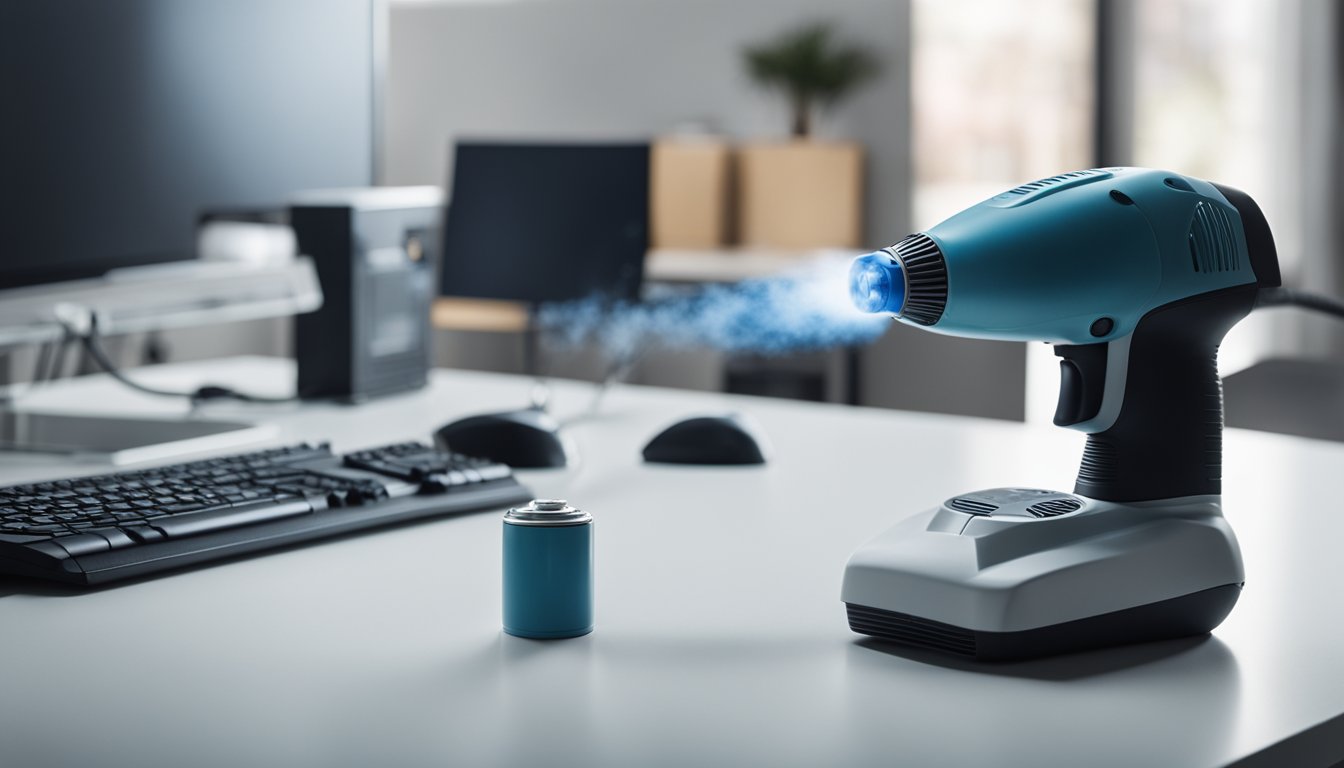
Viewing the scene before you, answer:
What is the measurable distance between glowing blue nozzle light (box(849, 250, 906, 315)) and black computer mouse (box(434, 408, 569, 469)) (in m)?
0.53

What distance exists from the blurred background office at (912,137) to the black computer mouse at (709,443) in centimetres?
236

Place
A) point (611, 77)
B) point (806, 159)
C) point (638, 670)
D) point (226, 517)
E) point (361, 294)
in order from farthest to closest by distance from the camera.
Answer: point (611, 77)
point (806, 159)
point (361, 294)
point (226, 517)
point (638, 670)

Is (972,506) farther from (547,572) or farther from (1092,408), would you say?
(547,572)

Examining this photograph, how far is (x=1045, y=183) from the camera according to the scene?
730 mm

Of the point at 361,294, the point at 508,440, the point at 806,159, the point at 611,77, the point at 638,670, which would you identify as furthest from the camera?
the point at 611,77

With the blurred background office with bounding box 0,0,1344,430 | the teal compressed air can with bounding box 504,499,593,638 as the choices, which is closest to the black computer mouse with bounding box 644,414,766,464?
the teal compressed air can with bounding box 504,499,593,638

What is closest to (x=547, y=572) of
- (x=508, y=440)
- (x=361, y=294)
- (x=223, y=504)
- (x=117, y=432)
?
(x=223, y=504)

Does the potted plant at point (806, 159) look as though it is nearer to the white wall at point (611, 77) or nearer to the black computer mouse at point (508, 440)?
the white wall at point (611, 77)

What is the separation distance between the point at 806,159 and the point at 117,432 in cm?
305

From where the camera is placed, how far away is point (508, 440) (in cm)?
118

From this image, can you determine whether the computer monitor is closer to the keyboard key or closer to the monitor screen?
the monitor screen

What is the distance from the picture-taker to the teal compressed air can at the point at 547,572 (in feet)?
2.39

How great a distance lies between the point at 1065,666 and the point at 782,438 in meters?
0.67

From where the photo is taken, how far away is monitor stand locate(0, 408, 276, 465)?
1300mm
